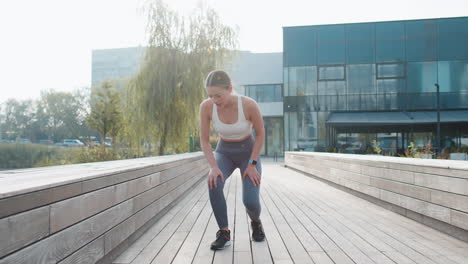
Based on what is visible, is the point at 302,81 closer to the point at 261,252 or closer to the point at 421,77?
the point at 421,77

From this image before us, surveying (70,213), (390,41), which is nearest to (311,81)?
(390,41)

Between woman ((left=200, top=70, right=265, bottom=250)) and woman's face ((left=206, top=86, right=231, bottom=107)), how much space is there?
0.01 metres

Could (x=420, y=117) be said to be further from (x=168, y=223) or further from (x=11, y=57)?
(x=11, y=57)

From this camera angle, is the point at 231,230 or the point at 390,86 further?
the point at 390,86

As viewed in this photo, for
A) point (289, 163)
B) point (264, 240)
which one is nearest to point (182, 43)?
point (289, 163)

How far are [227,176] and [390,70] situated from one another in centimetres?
2112

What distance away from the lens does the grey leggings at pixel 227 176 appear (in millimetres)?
2996

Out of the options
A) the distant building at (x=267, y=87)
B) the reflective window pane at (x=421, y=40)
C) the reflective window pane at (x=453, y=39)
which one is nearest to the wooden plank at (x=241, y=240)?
the reflective window pane at (x=421, y=40)

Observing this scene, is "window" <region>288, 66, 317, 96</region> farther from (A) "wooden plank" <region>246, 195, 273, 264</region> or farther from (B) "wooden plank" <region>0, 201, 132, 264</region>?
(B) "wooden plank" <region>0, 201, 132, 264</region>

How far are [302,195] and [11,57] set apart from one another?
194ft

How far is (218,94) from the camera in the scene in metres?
2.77

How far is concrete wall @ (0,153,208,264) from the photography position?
1.58 meters

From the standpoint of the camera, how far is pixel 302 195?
653 cm

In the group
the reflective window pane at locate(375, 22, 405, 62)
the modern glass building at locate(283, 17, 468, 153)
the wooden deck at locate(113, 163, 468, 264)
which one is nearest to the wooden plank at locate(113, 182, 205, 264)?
the wooden deck at locate(113, 163, 468, 264)
